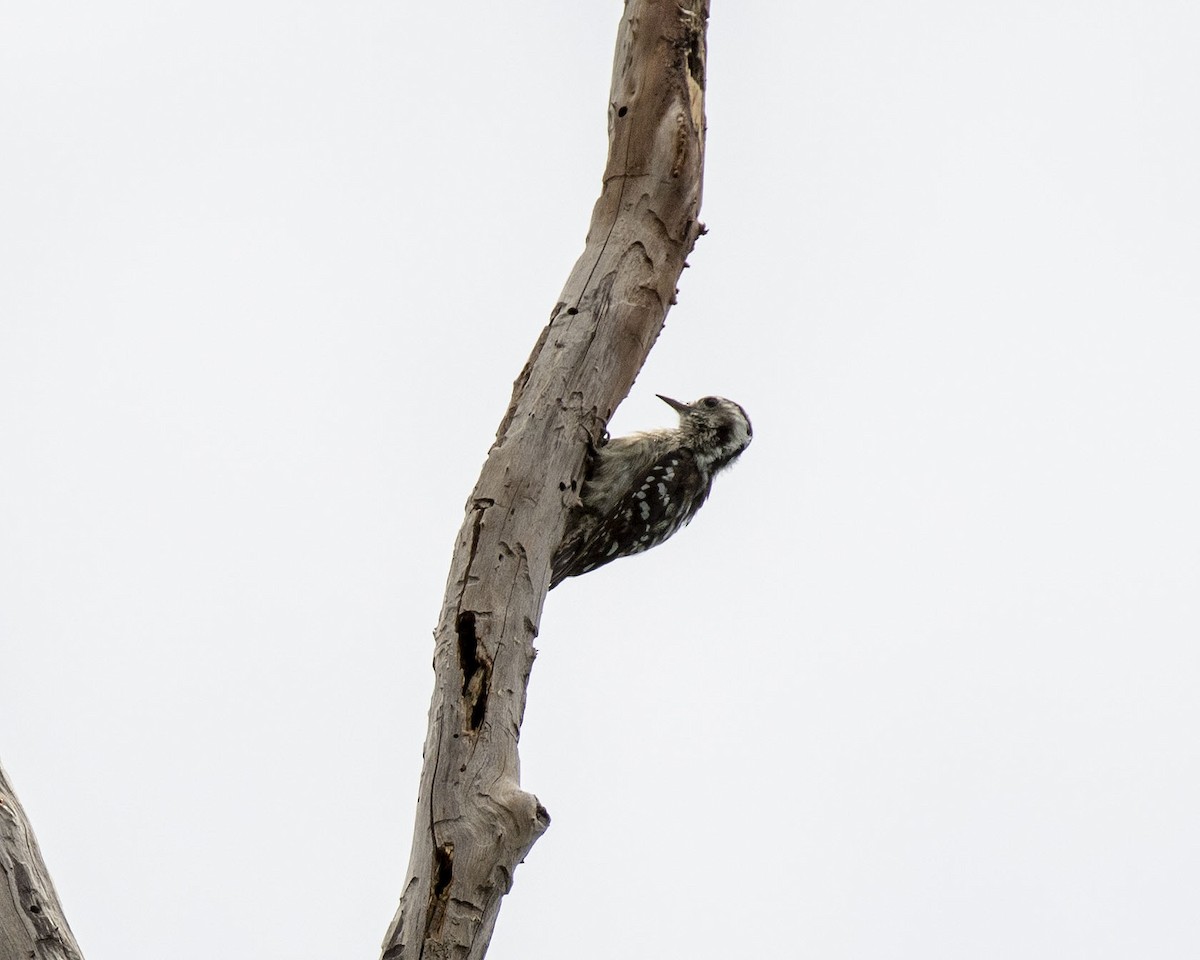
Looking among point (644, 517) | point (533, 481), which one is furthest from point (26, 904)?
point (644, 517)

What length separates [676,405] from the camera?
763 centimetres

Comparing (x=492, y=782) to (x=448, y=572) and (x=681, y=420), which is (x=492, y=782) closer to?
(x=448, y=572)

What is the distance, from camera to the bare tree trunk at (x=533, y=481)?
4.44 m

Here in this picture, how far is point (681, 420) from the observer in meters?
7.56

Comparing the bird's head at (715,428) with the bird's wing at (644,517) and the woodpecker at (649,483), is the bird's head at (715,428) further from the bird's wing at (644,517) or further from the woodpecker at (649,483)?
the bird's wing at (644,517)

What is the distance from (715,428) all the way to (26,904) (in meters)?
4.14

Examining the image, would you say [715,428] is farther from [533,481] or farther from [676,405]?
[533,481]

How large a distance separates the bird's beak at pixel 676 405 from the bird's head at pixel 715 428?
1 cm

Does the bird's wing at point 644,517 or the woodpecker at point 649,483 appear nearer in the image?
the woodpecker at point 649,483

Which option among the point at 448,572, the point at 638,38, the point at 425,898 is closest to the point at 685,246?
the point at 638,38

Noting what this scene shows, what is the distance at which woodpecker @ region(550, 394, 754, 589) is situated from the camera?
627cm

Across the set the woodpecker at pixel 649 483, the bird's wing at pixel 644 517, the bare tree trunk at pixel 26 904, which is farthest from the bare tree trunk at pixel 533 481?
the bare tree trunk at pixel 26 904

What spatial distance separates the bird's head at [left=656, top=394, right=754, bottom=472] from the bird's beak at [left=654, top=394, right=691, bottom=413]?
11 mm

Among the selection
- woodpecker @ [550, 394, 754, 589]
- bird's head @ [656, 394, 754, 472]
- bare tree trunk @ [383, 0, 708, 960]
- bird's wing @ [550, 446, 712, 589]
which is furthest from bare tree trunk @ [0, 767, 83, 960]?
bird's head @ [656, 394, 754, 472]
